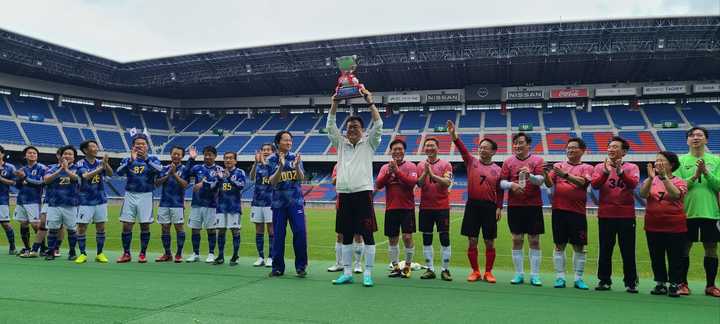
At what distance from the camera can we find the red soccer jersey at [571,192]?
20.7 feet

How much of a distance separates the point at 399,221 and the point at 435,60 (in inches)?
1233

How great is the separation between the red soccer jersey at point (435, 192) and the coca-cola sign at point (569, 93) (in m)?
38.5

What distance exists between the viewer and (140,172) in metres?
8.27

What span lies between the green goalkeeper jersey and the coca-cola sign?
38221 mm

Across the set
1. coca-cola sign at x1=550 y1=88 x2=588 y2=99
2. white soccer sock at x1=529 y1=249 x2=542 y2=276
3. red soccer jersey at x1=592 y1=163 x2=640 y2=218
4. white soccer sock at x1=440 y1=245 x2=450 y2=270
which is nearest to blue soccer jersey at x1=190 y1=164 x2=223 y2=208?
white soccer sock at x1=440 y1=245 x2=450 y2=270

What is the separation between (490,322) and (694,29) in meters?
36.3

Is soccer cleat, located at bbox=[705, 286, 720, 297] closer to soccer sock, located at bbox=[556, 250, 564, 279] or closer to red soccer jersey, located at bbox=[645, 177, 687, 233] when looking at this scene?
red soccer jersey, located at bbox=[645, 177, 687, 233]

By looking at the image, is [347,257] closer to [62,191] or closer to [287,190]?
[287,190]

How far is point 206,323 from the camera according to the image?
13.1 ft

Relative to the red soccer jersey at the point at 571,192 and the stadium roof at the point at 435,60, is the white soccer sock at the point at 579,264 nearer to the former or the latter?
the red soccer jersey at the point at 571,192

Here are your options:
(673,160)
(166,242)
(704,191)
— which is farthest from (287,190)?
(704,191)

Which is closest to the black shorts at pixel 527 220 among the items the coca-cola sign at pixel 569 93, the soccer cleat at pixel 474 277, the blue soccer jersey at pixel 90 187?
the soccer cleat at pixel 474 277

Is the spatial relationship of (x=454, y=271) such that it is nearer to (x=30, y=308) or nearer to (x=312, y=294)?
(x=312, y=294)

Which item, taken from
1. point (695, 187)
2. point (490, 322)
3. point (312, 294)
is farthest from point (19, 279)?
point (695, 187)
